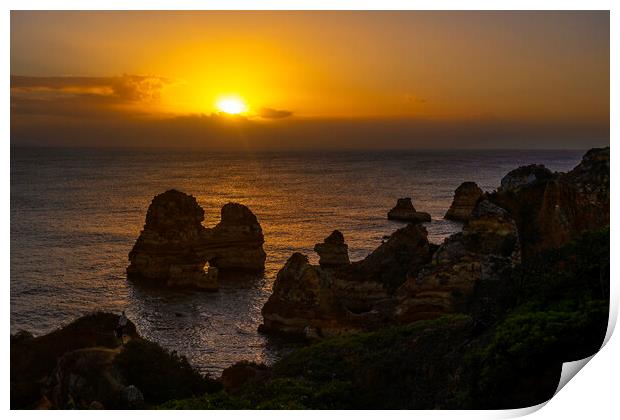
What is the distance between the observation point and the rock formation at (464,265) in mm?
18516

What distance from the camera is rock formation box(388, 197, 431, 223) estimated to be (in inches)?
1939

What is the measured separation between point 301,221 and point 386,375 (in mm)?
34595

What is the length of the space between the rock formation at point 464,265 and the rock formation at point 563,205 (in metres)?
1.18

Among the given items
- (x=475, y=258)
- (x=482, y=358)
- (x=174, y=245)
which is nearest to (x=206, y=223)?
(x=174, y=245)

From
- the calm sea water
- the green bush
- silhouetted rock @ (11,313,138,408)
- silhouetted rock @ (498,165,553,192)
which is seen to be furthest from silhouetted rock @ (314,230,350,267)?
the green bush

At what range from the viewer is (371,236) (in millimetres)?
43594

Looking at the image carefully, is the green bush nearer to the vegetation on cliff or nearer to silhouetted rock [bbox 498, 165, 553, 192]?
the vegetation on cliff

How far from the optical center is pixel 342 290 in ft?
79.1

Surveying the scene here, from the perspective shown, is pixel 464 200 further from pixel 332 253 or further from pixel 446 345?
pixel 446 345

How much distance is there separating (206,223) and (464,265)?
26882 millimetres

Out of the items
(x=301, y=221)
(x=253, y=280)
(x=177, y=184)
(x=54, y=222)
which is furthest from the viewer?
(x=177, y=184)

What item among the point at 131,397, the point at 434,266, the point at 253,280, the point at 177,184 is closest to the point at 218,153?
the point at 177,184

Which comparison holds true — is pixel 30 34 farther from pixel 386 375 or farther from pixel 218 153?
pixel 218 153

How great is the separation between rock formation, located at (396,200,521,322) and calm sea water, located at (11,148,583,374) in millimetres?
5277
